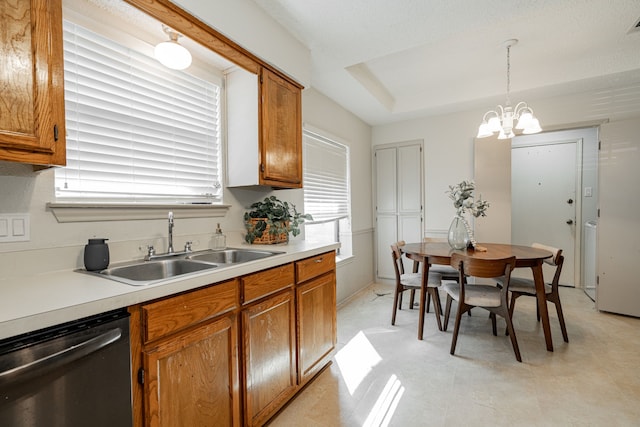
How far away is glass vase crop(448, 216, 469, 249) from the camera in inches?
112

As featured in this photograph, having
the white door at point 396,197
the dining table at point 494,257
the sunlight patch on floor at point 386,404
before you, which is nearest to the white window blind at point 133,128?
the sunlight patch on floor at point 386,404

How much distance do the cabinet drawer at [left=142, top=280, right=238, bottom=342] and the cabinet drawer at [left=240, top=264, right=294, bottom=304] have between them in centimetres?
7

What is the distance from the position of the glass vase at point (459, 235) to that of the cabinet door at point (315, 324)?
1.37 meters

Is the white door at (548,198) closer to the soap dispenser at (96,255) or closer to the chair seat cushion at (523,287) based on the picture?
the chair seat cushion at (523,287)

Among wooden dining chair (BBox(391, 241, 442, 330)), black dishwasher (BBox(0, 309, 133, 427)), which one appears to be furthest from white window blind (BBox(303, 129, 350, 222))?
black dishwasher (BBox(0, 309, 133, 427))

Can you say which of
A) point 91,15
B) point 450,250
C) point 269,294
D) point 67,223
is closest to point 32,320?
point 67,223

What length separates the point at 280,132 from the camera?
7.45ft

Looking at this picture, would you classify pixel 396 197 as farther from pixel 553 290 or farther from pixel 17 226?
pixel 17 226

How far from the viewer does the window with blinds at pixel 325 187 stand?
319cm

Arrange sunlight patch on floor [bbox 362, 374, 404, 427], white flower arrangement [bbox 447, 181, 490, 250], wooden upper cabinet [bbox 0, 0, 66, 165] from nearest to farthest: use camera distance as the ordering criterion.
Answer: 1. wooden upper cabinet [bbox 0, 0, 66, 165]
2. sunlight patch on floor [bbox 362, 374, 404, 427]
3. white flower arrangement [bbox 447, 181, 490, 250]

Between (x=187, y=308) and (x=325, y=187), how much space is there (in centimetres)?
246

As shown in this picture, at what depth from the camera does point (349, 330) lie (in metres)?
2.93

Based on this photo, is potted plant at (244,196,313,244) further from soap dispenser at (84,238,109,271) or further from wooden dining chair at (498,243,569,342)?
wooden dining chair at (498,243,569,342)

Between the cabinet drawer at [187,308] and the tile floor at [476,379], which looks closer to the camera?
the cabinet drawer at [187,308]
